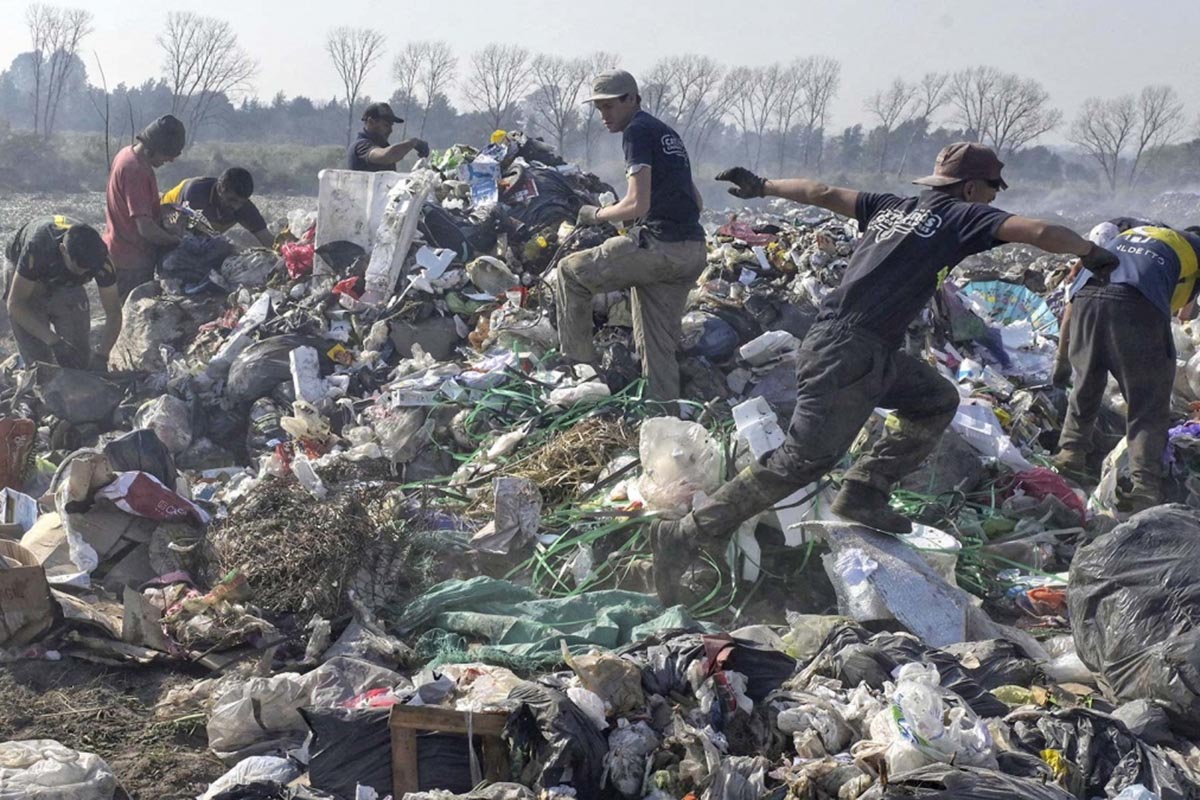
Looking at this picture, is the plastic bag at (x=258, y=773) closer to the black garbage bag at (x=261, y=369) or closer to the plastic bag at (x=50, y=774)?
the plastic bag at (x=50, y=774)

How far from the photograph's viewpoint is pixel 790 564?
4465 millimetres

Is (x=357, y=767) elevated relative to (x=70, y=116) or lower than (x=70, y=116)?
lower

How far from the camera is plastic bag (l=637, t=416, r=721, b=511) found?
453 cm

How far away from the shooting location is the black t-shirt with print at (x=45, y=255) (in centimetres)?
645

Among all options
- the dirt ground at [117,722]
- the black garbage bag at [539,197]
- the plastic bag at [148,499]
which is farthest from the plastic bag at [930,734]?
the black garbage bag at [539,197]

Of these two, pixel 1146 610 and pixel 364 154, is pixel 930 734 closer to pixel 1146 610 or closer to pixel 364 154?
pixel 1146 610

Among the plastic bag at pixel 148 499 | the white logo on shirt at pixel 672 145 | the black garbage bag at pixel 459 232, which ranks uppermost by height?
the white logo on shirt at pixel 672 145

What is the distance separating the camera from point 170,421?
6285 millimetres

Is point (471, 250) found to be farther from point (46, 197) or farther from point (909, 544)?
point (46, 197)

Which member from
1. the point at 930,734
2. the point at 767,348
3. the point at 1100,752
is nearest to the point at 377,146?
the point at 767,348

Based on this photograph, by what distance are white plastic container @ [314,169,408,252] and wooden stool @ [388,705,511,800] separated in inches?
214

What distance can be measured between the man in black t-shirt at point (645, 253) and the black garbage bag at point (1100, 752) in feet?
10.1

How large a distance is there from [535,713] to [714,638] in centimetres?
64

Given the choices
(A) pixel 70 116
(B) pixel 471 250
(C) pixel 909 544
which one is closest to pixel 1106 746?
(C) pixel 909 544
